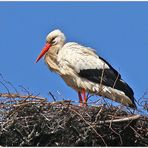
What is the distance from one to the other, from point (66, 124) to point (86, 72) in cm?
210

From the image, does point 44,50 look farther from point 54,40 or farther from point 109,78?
point 109,78

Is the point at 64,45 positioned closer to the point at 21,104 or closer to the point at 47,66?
→ the point at 47,66

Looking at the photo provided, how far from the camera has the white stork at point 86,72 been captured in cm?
927

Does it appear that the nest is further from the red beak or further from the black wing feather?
the red beak

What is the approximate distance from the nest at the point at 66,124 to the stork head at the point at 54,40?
238 cm

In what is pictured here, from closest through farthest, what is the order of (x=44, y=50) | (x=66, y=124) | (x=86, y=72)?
(x=66, y=124)
(x=86, y=72)
(x=44, y=50)

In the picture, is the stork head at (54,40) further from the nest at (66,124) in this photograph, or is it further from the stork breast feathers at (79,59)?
the nest at (66,124)

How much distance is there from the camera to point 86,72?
375 inches

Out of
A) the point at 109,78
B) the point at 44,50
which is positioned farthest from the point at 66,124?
the point at 44,50

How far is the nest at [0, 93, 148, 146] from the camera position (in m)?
7.50

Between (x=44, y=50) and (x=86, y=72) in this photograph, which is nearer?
(x=86, y=72)

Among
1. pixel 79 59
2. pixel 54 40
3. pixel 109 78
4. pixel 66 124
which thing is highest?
pixel 54 40

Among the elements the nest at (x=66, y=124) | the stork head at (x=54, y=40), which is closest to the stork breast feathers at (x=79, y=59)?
the stork head at (x=54, y=40)

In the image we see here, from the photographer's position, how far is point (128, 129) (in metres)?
7.63
